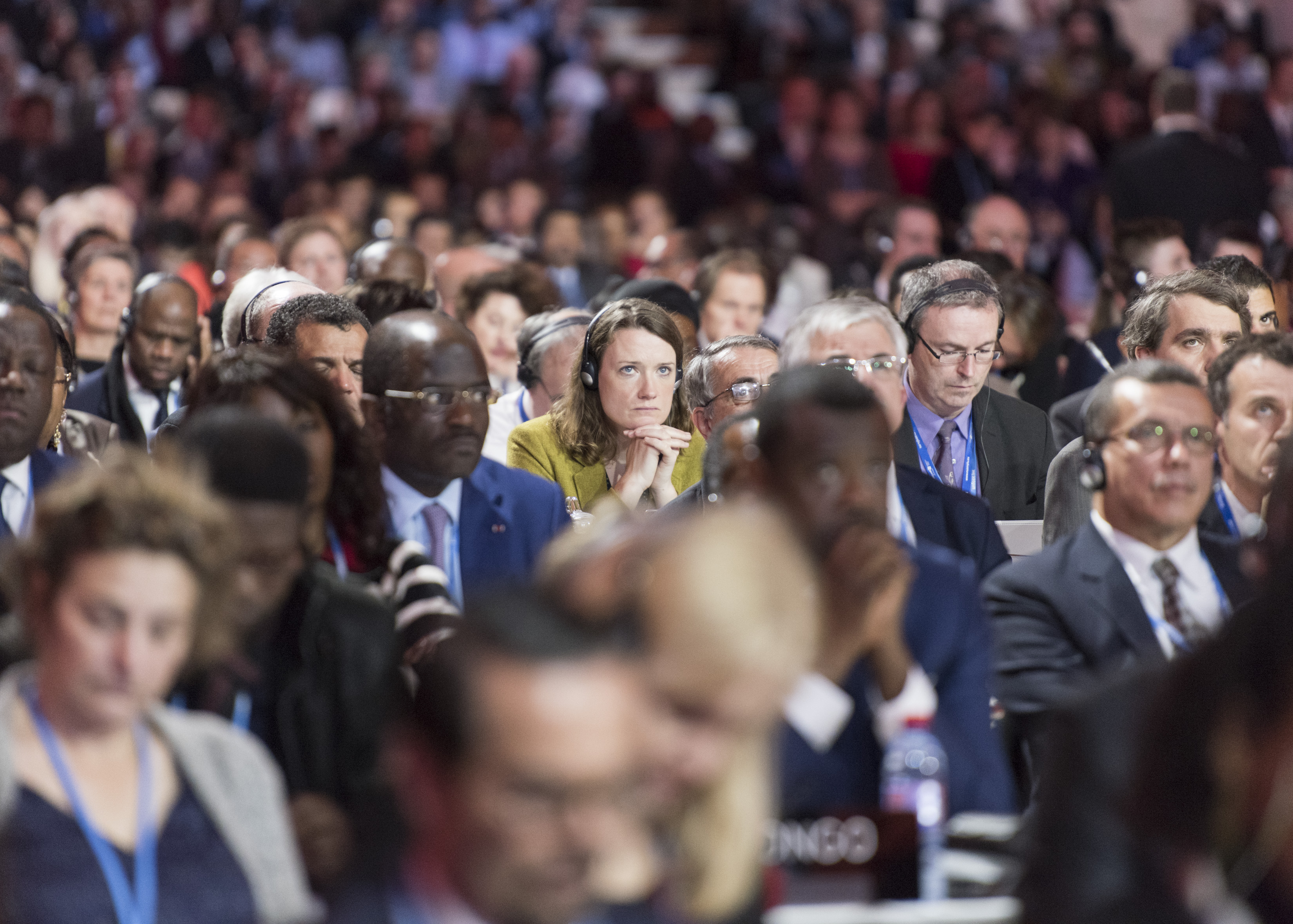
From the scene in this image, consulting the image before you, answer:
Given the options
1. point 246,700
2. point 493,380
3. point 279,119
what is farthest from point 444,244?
point 246,700

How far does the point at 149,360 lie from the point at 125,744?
3566 mm

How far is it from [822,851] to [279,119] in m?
→ 10.5

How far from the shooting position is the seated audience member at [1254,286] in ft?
16.3

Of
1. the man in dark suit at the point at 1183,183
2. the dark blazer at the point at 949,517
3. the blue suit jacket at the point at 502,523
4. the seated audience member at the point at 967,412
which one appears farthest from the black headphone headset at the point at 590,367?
the man in dark suit at the point at 1183,183

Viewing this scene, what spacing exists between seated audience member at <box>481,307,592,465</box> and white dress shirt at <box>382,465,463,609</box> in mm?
1687

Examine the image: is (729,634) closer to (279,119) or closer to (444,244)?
(444,244)

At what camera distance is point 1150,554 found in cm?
317

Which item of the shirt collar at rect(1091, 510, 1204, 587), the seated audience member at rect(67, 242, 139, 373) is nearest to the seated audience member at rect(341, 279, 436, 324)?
the seated audience member at rect(67, 242, 139, 373)

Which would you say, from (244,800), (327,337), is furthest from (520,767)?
(327,337)

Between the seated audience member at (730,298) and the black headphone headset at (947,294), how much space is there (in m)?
1.72

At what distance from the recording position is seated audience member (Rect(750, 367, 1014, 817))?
99.5 inches

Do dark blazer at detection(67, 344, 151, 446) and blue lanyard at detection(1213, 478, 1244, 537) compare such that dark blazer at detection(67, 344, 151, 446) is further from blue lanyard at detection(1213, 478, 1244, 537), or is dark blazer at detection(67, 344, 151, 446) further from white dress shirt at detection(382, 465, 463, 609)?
blue lanyard at detection(1213, 478, 1244, 537)

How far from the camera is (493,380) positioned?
648cm

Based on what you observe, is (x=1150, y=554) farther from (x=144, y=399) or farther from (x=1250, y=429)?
(x=144, y=399)
